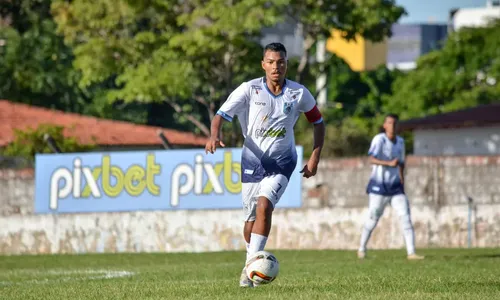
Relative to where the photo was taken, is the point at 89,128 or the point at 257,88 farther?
the point at 89,128

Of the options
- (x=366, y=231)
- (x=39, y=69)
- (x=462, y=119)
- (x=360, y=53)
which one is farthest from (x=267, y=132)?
(x=360, y=53)

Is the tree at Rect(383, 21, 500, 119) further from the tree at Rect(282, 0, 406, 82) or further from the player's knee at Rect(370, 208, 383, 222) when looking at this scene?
the player's knee at Rect(370, 208, 383, 222)

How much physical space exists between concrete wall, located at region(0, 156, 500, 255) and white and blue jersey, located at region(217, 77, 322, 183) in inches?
531

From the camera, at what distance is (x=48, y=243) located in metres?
26.7

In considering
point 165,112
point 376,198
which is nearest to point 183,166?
point 376,198

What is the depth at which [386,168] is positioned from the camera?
760 inches

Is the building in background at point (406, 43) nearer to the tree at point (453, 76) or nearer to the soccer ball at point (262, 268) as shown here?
the tree at point (453, 76)

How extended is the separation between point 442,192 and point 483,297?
1682 cm

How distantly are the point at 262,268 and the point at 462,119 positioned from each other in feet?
112

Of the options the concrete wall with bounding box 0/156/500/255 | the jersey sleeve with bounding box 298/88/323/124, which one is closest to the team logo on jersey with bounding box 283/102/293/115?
the jersey sleeve with bounding box 298/88/323/124

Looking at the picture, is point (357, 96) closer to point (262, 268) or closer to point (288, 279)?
point (288, 279)

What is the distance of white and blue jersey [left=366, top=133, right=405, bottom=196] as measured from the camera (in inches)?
754

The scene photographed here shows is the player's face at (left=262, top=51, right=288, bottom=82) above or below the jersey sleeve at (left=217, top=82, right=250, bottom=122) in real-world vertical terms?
above

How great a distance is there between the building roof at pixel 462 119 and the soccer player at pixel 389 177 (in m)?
23.1
